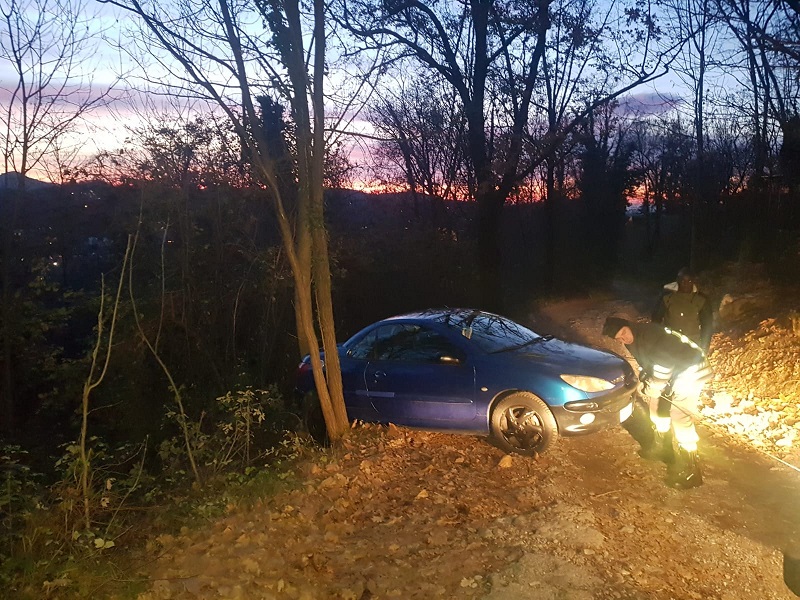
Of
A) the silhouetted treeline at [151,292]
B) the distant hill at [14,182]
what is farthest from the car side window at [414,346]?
the distant hill at [14,182]

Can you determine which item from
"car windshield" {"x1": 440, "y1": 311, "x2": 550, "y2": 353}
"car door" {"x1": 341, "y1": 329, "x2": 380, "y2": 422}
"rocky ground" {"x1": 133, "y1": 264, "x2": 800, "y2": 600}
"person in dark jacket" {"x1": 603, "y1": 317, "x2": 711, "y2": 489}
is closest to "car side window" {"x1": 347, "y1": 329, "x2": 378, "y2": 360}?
"car door" {"x1": 341, "y1": 329, "x2": 380, "y2": 422}

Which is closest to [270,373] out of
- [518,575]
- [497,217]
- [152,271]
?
[152,271]

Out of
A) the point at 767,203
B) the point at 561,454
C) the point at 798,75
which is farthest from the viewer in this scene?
the point at 767,203

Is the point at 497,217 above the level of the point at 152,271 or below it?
above

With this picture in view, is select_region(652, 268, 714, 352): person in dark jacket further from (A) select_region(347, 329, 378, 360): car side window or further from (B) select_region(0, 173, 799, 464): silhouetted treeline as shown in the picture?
(B) select_region(0, 173, 799, 464): silhouetted treeline

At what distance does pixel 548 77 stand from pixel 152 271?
11683 millimetres

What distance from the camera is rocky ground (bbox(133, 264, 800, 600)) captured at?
405 centimetres

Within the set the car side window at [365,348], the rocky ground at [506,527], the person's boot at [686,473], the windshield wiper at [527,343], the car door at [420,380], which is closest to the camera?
the rocky ground at [506,527]

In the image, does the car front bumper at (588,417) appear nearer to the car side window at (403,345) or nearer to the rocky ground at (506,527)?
the rocky ground at (506,527)

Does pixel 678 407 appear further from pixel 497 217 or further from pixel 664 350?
pixel 497 217

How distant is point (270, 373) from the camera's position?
12.9 metres

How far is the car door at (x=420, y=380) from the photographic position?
6.95 metres

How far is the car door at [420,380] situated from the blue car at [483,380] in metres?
0.01

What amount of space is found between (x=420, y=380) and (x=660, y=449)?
252 cm
